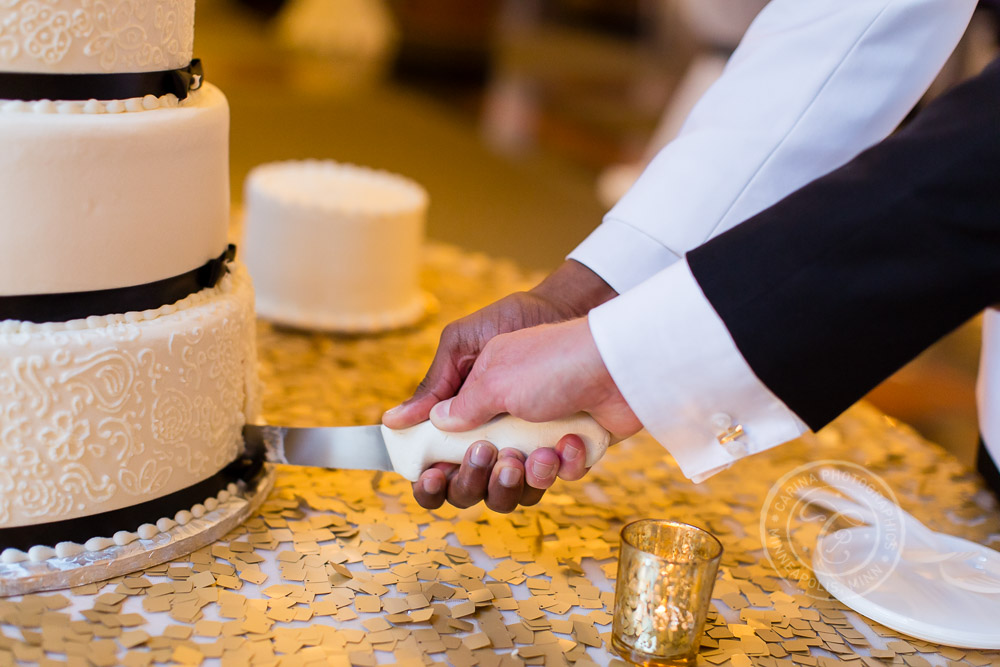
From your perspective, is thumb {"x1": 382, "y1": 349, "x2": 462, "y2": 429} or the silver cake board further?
thumb {"x1": 382, "y1": 349, "x2": 462, "y2": 429}

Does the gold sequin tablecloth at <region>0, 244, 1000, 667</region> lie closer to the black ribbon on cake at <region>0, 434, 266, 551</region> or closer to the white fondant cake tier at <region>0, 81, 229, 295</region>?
the black ribbon on cake at <region>0, 434, 266, 551</region>

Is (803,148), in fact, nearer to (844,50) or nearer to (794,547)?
(844,50)

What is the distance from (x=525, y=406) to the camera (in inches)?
43.6

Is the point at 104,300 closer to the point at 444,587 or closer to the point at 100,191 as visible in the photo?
the point at 100,191

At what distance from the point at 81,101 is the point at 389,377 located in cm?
94

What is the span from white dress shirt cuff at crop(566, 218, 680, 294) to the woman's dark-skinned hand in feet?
0.07

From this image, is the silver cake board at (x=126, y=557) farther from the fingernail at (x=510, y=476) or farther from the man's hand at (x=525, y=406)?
Result: the fingernail at (x=510, y=476)

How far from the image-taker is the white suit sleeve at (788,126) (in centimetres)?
139

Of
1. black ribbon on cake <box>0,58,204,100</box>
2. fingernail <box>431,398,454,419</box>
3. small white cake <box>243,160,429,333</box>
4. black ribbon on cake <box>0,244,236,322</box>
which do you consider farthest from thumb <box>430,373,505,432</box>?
small white cake <box>243,160,429,333</box>

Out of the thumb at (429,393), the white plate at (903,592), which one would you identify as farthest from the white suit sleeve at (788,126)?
the white plate at (903,592)

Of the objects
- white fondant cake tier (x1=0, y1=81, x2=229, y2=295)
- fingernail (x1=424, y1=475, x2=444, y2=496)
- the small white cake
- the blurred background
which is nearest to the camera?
white fondant cake tier (x1=0, y1=81, x2=229, y2=295)

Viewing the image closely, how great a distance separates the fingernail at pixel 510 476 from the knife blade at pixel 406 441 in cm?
3

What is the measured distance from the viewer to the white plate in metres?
1.22

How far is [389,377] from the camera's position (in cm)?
193
